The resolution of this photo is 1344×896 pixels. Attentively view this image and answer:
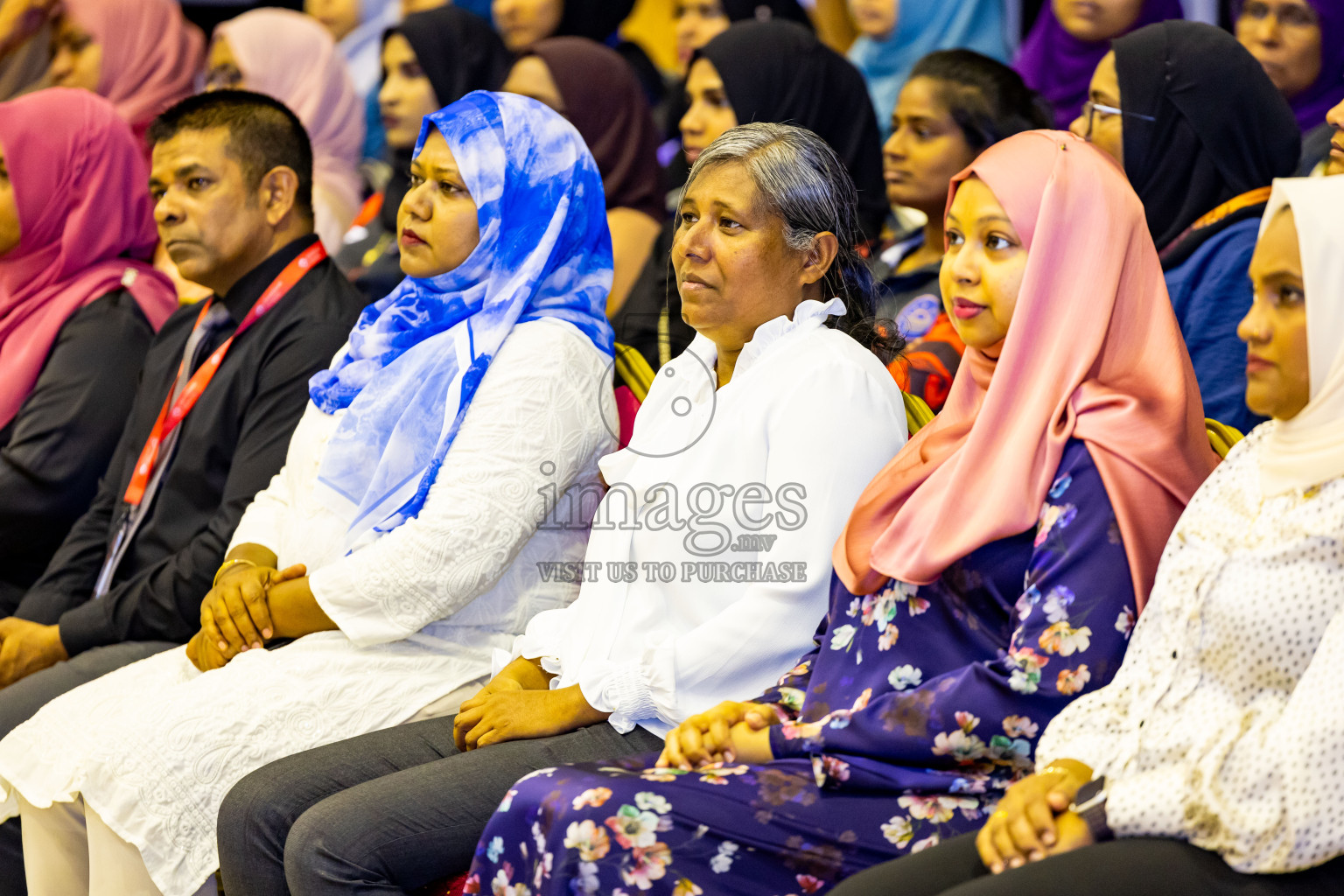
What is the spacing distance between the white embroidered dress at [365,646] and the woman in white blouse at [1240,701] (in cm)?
103

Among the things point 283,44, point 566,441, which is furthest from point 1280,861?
point 283,44

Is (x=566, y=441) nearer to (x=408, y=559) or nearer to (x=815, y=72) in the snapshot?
(x=408, y=559)

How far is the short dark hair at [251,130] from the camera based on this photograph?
3.05 meters

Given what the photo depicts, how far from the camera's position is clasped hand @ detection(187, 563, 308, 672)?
7.99 feet

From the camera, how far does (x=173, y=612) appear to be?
2725mm

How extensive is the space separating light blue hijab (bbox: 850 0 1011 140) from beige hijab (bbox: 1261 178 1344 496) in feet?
10.2

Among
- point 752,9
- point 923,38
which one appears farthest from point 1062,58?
point 752,9

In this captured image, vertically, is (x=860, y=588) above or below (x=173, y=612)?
above

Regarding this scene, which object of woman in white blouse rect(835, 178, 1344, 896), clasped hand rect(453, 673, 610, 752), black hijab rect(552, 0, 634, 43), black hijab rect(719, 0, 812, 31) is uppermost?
black hijab rect(552, 0, 634, 43)

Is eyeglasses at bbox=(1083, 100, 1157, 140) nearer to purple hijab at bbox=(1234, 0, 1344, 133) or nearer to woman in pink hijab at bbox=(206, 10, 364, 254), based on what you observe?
purple hijab at bbox=(1234, 0, 1344, 133)

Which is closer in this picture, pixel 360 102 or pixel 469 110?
pixel 469 110

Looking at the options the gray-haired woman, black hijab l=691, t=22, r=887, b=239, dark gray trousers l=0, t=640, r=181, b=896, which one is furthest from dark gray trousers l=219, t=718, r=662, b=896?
black hijab l=691, t=22, r=887, b=239

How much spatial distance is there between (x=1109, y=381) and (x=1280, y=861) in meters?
0.65

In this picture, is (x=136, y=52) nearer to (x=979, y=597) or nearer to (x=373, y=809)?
(x=373, y=809)
